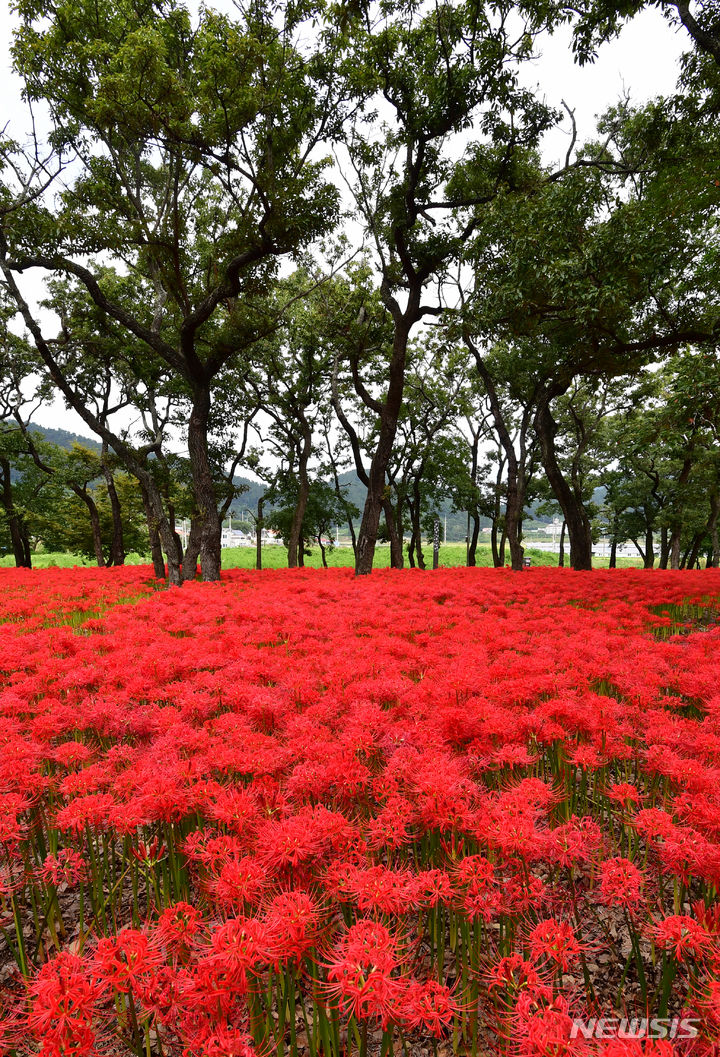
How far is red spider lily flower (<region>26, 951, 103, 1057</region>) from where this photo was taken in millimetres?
1451

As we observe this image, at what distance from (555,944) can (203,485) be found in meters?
15.3

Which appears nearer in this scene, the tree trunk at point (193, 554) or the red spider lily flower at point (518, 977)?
the red spider lily flower at point (518, 977)

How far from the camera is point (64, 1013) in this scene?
149cm

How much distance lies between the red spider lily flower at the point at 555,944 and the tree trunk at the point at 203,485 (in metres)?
15.0

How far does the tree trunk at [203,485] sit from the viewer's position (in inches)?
618

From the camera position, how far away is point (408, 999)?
1690 millimetres

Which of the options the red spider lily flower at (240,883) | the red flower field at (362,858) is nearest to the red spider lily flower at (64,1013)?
the red flower field at (362,858)

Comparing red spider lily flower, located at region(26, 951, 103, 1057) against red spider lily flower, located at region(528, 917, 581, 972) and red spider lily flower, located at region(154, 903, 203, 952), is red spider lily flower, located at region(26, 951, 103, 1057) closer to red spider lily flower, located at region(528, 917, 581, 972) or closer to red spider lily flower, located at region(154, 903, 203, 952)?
red spider lily flower, located at region(154, 903, 203, 952)

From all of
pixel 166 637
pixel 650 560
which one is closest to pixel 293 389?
pixel 166 637

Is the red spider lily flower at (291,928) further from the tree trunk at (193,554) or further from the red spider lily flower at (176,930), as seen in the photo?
the tree trunk at (193,554)

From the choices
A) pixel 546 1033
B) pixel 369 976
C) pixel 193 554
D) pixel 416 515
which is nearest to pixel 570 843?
pixel 546 1033

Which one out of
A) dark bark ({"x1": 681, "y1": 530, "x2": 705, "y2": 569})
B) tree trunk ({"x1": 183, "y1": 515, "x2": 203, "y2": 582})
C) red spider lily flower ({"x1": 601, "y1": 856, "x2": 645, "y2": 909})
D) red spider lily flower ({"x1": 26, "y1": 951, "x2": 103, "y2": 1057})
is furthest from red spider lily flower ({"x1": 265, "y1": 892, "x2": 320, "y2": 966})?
dark bark ({"x1": 681, "y1": 530, "x2": 705, "y2": 569})

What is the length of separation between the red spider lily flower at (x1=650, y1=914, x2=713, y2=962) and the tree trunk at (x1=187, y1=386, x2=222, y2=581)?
49.9 feet

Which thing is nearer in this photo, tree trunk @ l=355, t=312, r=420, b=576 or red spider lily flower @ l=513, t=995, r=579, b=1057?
red spider lily flower @ l=513, t=995, r=579, b=1057
